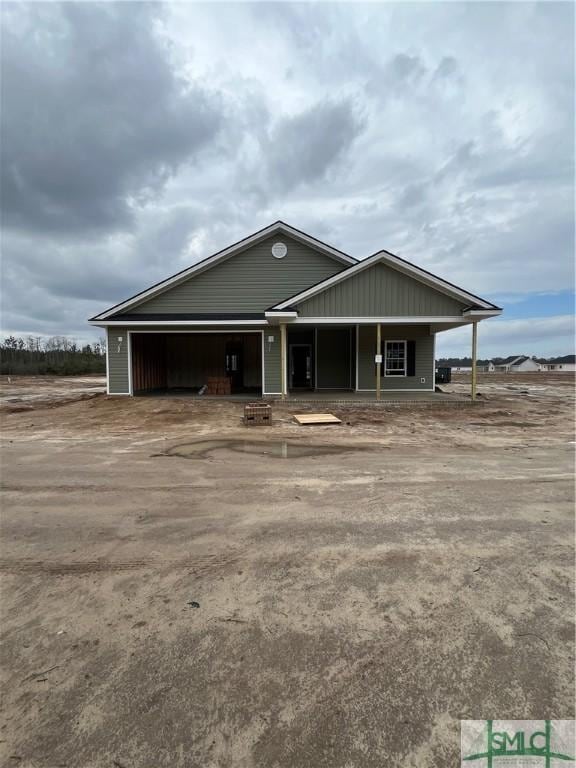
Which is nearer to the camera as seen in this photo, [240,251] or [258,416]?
[258,416]

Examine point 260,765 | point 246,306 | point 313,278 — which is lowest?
point 260,765

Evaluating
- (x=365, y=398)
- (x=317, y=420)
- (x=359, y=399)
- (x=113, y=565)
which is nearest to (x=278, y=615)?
(x=113, y=565)

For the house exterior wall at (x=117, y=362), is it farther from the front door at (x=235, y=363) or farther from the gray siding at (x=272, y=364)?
the gray siding at (x=272, y=364)

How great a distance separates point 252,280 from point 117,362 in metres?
6.26

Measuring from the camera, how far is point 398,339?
15766 millimetres

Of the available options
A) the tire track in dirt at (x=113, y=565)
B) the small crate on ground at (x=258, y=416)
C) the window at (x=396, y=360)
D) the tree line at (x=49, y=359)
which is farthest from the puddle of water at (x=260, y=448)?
the tree line at (x=49, y=359)

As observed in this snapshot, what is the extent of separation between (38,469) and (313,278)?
1292 cm

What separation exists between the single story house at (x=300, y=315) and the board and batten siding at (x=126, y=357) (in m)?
0.04

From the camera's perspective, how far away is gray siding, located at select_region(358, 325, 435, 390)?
15.6m

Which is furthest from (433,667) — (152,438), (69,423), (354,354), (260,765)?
(354,354)

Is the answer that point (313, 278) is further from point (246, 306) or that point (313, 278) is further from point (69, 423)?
point (69, 423)

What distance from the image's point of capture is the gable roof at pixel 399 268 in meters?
13.3

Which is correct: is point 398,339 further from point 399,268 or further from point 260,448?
point 260,448

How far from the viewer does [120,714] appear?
1.80 meters
